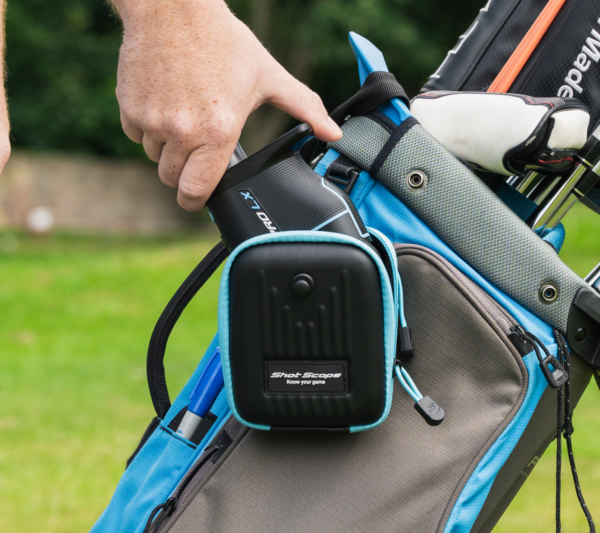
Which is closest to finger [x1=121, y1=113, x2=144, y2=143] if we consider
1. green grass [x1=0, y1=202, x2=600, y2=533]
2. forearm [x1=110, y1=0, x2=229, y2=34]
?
forearm [x1=110, y1=0, x2=229, y2=34]

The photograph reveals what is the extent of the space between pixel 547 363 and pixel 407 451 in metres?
0.24

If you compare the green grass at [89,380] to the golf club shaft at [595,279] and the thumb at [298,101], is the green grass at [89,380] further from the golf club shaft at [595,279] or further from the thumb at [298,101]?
the thumb at [298,101]

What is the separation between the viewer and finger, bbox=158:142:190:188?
0.90m

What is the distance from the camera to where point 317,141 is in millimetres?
1047

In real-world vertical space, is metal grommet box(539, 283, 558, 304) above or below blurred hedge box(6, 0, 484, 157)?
above

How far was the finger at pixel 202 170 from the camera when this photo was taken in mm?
908

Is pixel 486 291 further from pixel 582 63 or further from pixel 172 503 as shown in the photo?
pixel 172 503

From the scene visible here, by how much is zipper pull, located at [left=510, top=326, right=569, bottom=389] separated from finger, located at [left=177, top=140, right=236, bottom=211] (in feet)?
1.55

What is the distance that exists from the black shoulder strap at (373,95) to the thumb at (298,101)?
111 mm

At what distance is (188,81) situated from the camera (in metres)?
0.88

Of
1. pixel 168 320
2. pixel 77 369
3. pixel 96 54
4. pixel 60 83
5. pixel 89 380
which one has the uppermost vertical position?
pixel 168 320

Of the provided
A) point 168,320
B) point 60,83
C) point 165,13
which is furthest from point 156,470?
point 60,83

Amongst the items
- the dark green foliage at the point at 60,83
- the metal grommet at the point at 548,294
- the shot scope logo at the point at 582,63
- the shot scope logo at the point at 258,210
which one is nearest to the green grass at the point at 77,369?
the shot scope logo at the point at 258,210

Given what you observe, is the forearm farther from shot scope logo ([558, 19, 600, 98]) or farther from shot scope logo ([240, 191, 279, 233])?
shot scope logo ([558, 19, 600, 98])
